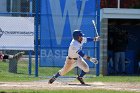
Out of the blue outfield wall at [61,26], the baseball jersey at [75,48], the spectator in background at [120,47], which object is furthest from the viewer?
the spectator in background at [120,47]

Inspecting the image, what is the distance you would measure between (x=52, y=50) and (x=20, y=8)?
3.09 metres

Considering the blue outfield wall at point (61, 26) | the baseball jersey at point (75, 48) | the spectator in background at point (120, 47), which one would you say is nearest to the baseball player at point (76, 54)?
the baseball jersey at point (75, 48)

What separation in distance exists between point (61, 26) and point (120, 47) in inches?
207

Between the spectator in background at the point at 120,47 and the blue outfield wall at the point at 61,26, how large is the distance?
4.09m

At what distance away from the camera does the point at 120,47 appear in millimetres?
23656

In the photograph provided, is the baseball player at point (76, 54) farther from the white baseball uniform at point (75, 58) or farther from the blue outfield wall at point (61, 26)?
the blue outfield wall at point (61, 26)

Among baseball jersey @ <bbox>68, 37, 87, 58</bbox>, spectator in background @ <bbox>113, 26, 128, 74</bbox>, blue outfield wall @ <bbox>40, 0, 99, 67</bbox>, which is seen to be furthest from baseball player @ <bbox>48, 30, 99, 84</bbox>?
spectator in background @ <bbox>113, 26, 128, 74</bbox>

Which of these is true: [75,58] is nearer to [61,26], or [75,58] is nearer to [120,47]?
[61,26]

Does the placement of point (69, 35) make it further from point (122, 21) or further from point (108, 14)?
point (122, 21)

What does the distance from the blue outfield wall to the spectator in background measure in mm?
4092

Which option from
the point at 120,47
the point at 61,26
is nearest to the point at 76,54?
the point at 61,26

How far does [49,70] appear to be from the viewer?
2231cm

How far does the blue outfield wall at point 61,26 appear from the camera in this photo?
1922 centimetres

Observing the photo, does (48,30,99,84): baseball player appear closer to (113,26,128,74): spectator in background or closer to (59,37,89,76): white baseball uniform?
(59,37,89,76): white baseball uniform
